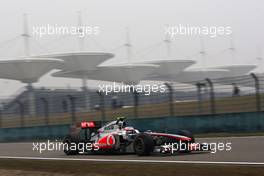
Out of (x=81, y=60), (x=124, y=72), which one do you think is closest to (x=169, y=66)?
(x=124, y=72)

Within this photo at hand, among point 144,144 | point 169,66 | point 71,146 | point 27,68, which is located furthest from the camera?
point 169,66

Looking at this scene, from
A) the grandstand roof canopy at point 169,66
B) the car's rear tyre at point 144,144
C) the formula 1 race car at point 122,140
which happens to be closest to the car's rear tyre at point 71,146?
the formula 1 race car at point 122,140

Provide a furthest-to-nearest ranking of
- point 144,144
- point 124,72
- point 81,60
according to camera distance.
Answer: point 124,72 → point 81,60 → point 144,144

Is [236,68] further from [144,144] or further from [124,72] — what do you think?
[144,144]

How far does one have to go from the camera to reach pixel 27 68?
78.8m

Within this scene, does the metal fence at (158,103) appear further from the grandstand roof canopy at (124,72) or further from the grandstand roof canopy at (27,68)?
Result: the grandstand roof canopy at (124,72)

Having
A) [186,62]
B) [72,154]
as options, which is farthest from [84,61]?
[72,154]

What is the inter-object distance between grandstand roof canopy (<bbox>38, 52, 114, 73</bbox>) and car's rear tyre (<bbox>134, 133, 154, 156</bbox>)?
73.4 meters

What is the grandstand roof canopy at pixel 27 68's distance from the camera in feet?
255

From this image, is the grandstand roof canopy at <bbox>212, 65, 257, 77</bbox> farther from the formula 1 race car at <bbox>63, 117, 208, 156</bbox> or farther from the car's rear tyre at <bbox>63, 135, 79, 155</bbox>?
the formula 1 race car at <bbox>63, 117, 208, 156</bbox>

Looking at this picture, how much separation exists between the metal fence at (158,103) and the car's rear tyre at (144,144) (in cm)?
654

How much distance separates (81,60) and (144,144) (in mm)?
75383

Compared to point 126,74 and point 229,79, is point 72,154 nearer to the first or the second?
point 229,79

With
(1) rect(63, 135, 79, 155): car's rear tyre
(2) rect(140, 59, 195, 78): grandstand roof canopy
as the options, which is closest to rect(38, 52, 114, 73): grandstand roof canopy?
(2) rect(140, 59, 195, 78): grandstand roof canopy
